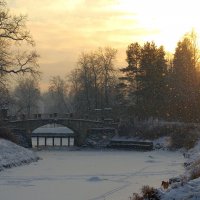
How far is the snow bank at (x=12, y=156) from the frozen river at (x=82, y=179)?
2.81ft

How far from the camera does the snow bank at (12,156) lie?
3262 cm

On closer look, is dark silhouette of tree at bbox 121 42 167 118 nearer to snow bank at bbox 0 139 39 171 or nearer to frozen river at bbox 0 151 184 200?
frozen river at bbox 0 151 184 200

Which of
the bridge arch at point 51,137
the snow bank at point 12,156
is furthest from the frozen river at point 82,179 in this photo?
the bridge arch at point 51,137

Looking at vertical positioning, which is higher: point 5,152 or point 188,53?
point 188,53

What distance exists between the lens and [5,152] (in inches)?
1383

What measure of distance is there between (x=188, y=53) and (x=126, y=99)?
11.1 metres

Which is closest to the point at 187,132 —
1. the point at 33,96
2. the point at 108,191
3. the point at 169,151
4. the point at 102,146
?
the point at 169,151

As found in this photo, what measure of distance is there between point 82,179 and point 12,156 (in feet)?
33.3

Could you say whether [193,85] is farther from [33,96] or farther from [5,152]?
[33,96]

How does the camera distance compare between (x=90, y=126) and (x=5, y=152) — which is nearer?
(x=5, y=152)

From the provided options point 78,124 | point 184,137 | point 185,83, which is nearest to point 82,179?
point 184,137

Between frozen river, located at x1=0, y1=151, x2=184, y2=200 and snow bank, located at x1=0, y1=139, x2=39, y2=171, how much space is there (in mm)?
857

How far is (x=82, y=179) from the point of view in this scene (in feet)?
86.0

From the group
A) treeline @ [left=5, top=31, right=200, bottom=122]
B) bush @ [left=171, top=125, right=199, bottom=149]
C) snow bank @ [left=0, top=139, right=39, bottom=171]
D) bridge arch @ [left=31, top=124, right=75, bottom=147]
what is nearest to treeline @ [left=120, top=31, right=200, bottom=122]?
treeline @ [left=5, top=31, right=200, bottom=122]
